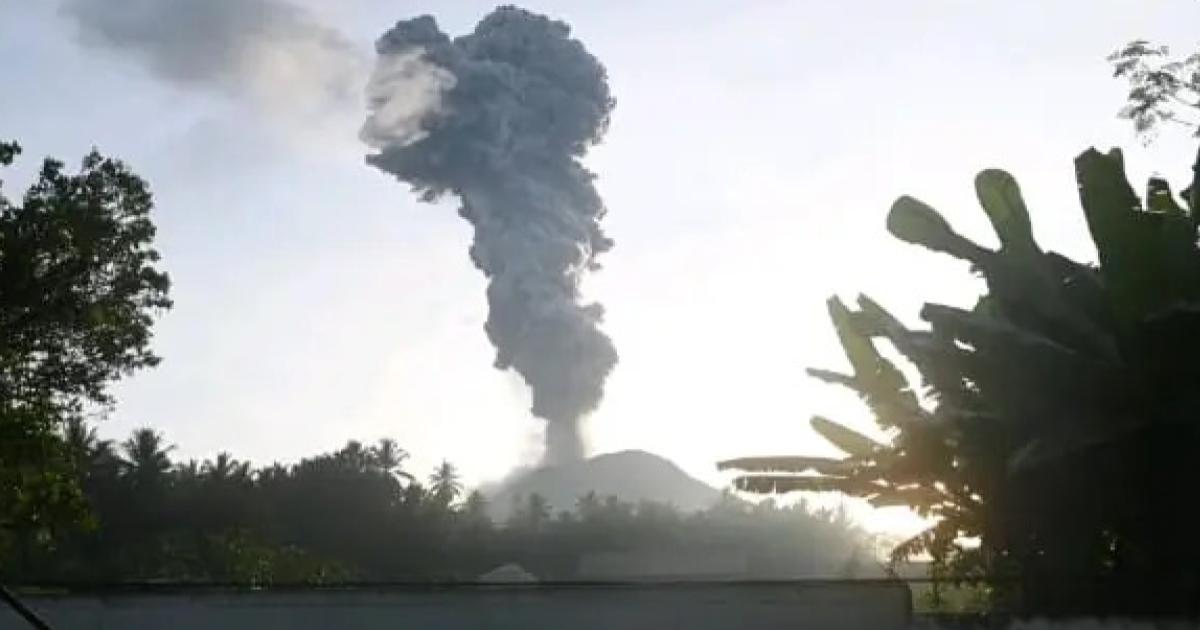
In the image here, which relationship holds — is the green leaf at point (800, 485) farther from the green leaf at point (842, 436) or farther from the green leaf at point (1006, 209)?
the green leaf at point (1006, 209)

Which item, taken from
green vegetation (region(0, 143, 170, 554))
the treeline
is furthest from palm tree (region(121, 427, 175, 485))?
green vegetation (region(0, 143, 170, 554))

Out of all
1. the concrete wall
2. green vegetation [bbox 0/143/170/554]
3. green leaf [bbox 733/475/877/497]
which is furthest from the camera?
green vegetation [bbox 0/143/170/554]

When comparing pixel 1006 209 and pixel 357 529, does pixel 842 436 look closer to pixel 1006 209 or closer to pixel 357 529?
pixel 1006 209

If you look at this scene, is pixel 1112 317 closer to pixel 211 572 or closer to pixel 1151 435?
pixel 1151 435

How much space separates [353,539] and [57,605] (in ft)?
172

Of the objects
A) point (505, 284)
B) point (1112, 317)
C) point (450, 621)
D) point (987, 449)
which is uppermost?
point (505, 284)

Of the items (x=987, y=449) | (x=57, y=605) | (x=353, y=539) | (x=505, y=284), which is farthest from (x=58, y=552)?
(x=987, y=449)

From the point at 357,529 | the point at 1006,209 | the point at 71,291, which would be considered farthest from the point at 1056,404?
the point at 357,529

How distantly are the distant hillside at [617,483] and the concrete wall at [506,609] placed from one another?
92550 millimetres

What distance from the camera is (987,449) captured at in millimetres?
16641

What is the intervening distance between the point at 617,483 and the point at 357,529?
9392 centimetres

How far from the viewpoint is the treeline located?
2354 inches

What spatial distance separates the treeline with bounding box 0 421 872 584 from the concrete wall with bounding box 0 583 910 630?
120ft

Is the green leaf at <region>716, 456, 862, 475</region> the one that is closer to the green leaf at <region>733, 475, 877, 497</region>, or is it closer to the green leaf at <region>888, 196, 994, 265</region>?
the green leaf at <region>733, 475, 877, 497</region>
